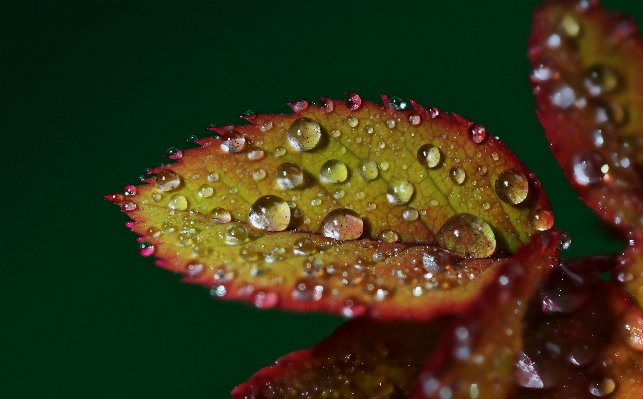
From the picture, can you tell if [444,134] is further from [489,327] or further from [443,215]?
[489,327]

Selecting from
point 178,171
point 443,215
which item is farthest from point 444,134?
point 178,171

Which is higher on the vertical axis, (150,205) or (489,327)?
(150,205)

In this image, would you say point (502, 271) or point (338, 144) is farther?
point (338, 144)

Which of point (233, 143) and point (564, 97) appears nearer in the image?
point (564, 97)

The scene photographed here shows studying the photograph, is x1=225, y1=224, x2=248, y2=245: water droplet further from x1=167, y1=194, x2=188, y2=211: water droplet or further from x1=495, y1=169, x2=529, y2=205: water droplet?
x1=495, y1=169, x2=529, y2=205: water droplet

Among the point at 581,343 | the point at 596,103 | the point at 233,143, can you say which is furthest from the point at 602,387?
the point at 233,143

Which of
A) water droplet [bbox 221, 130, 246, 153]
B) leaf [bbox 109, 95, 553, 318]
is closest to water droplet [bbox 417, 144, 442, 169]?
leaf [bbox 109, 95, 553, 318]

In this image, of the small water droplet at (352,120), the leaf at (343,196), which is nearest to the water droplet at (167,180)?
the leaf at (343,196)

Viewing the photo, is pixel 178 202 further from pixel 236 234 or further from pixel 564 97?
pixel 564 97
